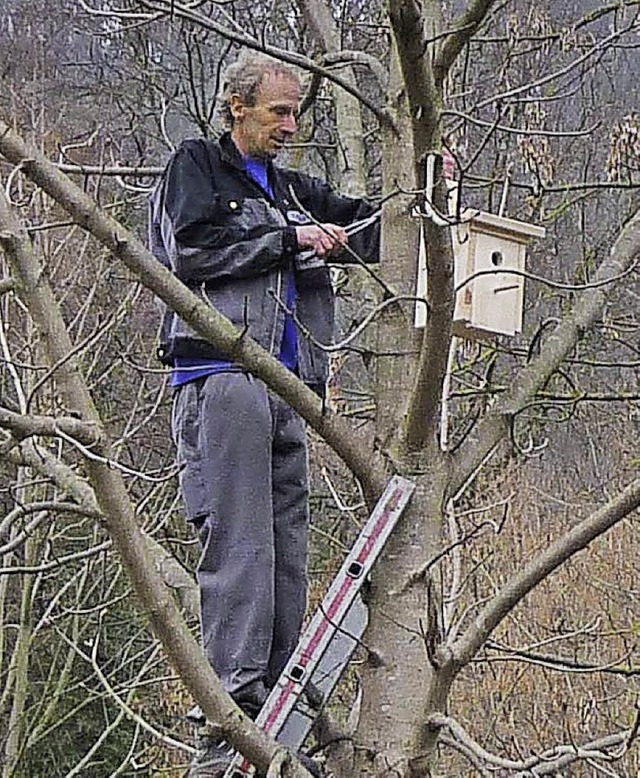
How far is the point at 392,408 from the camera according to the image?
236cm

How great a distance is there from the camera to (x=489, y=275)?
2.47 m

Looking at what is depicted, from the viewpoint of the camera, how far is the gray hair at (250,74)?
8.16 ft

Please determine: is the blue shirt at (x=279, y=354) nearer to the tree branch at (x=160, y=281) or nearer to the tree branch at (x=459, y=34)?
the tree branch at (x=160, y=281)

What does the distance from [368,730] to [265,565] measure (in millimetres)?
319

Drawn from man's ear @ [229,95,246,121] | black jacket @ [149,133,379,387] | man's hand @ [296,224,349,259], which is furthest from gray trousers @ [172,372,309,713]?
man's ear @ [229,95,246,121]

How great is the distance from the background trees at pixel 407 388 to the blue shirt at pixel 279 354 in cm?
15

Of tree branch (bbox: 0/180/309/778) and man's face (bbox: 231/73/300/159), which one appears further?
man's face (bbox: 231/73/300/159)

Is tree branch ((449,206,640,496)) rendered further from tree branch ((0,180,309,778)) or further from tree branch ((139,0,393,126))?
tree branch ((0,180,309,778))

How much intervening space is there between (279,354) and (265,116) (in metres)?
0.44

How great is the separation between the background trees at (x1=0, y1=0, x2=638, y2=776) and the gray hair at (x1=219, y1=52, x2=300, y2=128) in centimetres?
5

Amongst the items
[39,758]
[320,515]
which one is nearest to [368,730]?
[320,515]

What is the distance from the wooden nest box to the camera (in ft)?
8.16

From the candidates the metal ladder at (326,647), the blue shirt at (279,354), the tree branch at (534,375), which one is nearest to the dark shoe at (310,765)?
the metal ladder at (326,647)

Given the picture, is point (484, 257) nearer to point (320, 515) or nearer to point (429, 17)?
point (429, 17)
